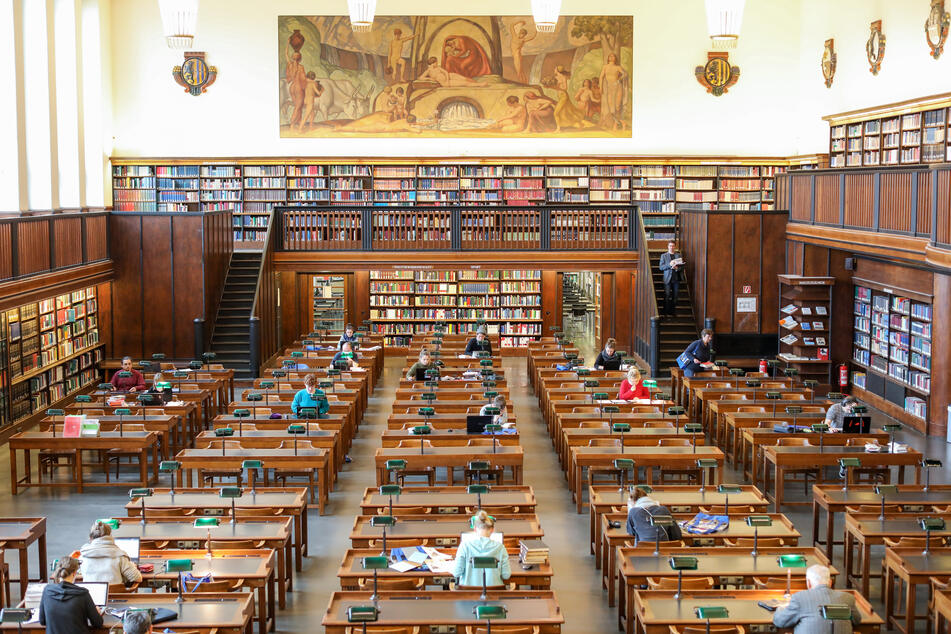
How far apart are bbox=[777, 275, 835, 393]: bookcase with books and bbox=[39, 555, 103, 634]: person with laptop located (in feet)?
45.4

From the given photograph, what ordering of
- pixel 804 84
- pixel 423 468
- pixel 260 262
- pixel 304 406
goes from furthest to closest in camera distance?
pixel 804 84 → pixel 260 262 → pixel 304 406 → pixel 423 468

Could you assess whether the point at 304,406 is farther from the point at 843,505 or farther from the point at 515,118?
the point at 515,118

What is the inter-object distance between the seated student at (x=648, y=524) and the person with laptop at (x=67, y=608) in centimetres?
403

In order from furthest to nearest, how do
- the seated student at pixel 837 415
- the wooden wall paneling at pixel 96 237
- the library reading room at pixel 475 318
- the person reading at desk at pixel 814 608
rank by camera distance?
the wooden wall paneling at pixel 96 237
the seated student at pixel 837 415
the library reading room at pixel 475 318
the person reading at desk at pixel 814 608

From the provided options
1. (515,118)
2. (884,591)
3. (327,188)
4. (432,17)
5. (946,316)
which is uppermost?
(432,17)

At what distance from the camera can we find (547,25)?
14656mm

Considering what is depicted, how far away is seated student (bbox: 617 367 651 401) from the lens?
13547mm

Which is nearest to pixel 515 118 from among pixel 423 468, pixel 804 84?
pixel 804 84

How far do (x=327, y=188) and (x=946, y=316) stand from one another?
48.3ft

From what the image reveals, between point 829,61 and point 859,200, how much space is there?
7.85 metres

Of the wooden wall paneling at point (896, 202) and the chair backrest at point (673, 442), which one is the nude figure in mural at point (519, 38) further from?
the chair backrest at point (673, 442)

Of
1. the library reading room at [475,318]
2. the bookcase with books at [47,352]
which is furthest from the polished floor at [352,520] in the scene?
the bookcase with books at [47,352]

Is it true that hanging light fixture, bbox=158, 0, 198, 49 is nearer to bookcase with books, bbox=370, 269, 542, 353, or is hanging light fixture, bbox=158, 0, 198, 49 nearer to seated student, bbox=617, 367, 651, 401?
seated student, bbox=617, 367, 651, 401

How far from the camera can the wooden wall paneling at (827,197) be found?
17.4 metres
